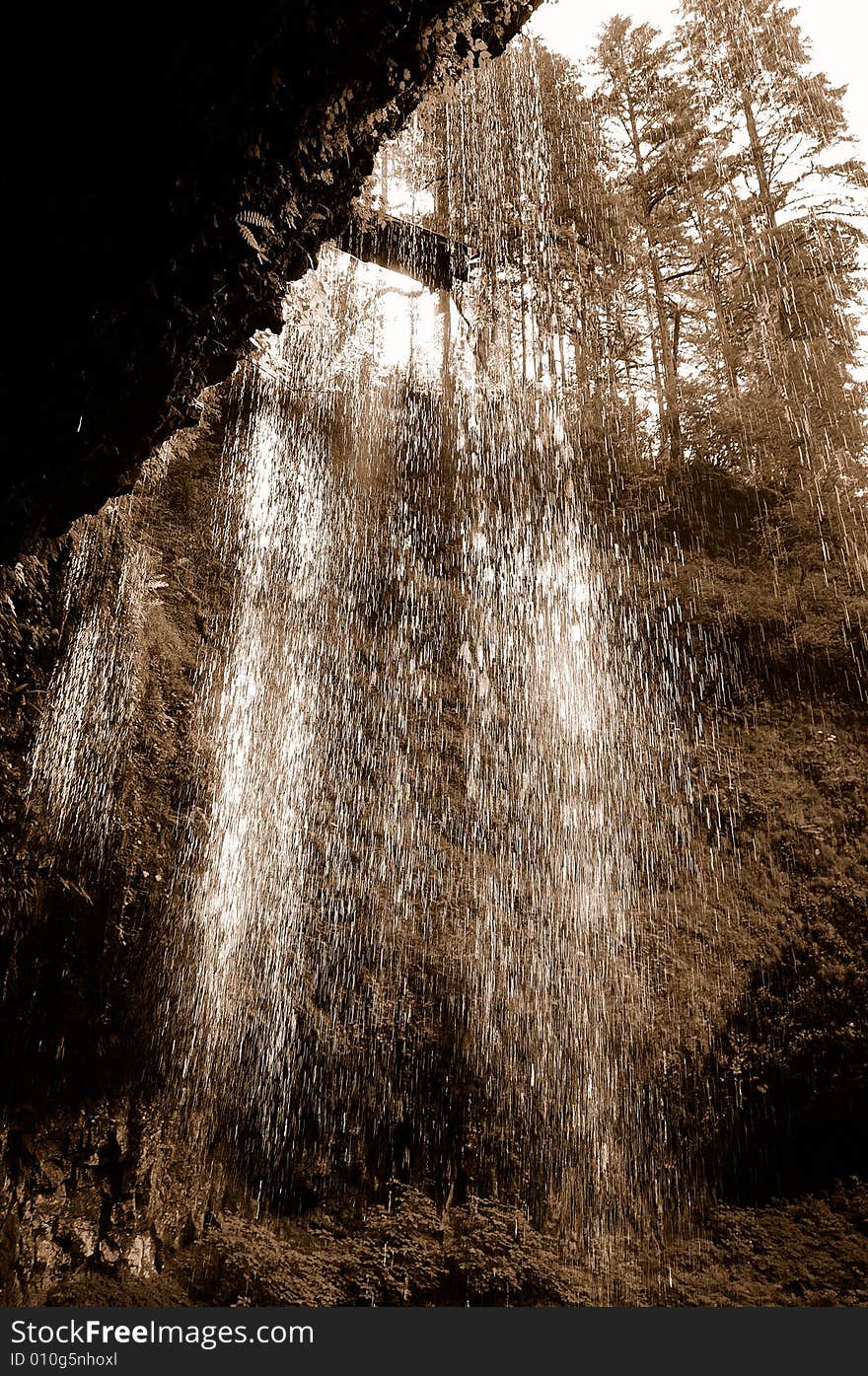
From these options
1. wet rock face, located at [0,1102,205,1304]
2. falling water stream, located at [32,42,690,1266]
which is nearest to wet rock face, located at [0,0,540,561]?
falling water stream, located at [32,42,690,1266]

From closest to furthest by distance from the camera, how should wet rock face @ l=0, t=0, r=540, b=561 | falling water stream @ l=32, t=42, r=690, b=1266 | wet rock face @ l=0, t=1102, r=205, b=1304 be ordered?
wet rock face @ l=0, t=0, r=540, b=561
wet rock face @ l=0, t=1102, r=205, b=1304
falling water stream @ l=32, t=42, r=690, b=1266

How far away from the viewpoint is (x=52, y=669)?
6.90m

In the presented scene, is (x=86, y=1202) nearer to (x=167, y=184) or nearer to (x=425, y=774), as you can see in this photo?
(x=425, y=774)

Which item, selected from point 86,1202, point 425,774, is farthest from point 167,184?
point 425,774

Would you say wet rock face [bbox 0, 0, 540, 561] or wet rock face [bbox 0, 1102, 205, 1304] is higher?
wet rock face [bbox 0, 0, 540, 561]

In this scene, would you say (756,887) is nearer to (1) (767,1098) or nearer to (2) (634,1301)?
(1) (767,1098)

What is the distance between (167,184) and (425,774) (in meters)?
8.78

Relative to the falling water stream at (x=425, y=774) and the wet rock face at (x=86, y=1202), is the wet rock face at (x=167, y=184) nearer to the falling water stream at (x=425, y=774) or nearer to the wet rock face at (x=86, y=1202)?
the falling water stream at (x=425, y=774)

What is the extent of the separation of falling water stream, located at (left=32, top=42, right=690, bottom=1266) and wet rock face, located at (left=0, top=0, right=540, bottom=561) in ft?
15.1

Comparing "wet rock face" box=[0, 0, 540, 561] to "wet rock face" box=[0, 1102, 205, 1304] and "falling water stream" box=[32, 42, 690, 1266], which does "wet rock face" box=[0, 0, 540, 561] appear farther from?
"wet rock face" box=[0, 1102, 205, 1304]

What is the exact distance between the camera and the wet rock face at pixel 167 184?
221 centimetres

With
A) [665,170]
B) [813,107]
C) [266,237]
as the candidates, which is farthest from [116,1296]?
[813,107]

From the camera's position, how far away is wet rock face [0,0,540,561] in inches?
87.2

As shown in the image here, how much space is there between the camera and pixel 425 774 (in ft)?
35.2
